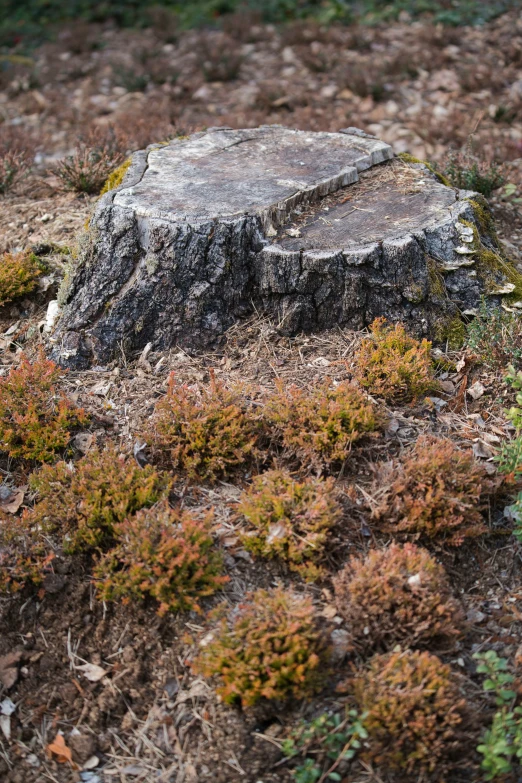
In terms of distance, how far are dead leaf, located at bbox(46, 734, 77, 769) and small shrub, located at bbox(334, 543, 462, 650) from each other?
1.22m

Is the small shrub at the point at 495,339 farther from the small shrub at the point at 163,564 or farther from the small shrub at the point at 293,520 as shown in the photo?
the small shrub at the point at 163,564

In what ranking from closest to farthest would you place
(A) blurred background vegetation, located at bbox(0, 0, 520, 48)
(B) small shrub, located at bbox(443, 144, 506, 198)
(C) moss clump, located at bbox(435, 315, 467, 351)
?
(C) moss clump, located at bbox(435, 315, 467, 351) < (B) small shrub, located at bbox(443, 144, 506, 198) < (A) blurred background vegetation, located at bbox(0, 0, 520, 48)

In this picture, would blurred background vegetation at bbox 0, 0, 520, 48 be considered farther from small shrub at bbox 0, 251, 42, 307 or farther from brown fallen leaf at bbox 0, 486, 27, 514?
brown fallen leaf at bbox 0, 486, 27, 514

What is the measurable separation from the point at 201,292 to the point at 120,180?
107 centimetres

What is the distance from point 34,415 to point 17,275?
132 centimetres

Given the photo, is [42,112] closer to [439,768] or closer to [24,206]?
[24,206]

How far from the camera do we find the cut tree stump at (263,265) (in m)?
Answer: 3.85

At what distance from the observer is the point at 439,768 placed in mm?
2510

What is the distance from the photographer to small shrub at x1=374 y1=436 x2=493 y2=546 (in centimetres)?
310

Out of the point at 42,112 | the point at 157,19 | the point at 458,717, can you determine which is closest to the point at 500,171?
the point at 458,717

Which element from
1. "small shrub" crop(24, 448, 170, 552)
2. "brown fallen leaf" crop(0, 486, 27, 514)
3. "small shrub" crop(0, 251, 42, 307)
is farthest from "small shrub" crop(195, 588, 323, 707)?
"small shrub" crop(0, 251, 42, 307)

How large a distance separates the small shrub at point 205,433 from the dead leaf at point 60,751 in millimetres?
1262

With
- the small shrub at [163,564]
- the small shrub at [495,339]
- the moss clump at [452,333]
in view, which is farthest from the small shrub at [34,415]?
the small shrub at [495,339]

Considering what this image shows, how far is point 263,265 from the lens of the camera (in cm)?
390
